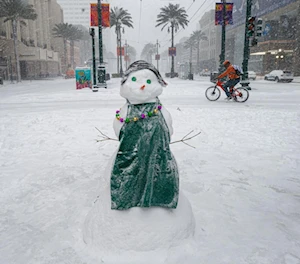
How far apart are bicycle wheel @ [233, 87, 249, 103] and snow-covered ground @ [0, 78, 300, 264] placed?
333 centimetres

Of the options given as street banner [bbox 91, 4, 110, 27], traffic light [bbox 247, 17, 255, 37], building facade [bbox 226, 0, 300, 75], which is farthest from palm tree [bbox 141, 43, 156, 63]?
traffic light [bbox 247, 17, 255, 37]

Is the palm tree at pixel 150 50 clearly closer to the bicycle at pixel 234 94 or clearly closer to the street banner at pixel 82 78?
the street banner at pixel 82 78

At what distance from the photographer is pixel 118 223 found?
2.38 meters

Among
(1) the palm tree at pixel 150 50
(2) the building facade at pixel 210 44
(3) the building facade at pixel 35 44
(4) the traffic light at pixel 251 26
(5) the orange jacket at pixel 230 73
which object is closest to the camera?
(5) the orange jacket at pixel 230 73

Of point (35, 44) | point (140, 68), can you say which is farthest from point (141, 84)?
point (35, 44)

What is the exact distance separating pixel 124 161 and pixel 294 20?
38442mm

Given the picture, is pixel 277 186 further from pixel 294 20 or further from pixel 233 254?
pixel 294 20

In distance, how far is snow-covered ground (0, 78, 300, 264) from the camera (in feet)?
8.21

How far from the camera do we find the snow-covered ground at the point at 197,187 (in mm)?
2502

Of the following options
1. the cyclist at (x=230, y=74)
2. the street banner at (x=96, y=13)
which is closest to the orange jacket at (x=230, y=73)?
the cyclist at (x=230, y=74)

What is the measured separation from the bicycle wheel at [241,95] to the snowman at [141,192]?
8.90 m

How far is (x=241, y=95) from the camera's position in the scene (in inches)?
420

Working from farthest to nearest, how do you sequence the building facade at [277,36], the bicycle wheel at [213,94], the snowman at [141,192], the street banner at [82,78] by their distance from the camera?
the building facade at [277,36] < the street banner at [82,78] < the bicycle wheel at [213,94] < the snowman at [141,192]

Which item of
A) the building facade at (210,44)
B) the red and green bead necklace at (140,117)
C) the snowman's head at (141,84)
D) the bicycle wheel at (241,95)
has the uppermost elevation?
the building facade at (210,44)
